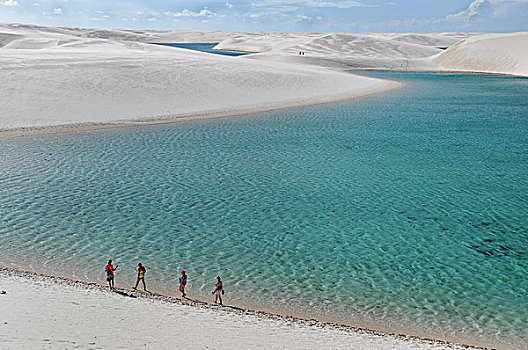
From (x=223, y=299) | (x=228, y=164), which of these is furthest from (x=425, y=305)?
(x=228, y=164)

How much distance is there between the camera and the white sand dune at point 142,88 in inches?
1519

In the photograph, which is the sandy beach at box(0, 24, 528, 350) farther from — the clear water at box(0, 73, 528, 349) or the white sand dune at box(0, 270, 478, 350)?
the clear water at box(0, 73, 528, 349)

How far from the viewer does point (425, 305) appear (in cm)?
1255

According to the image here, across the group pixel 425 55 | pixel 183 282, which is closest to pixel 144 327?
pixel 183 282

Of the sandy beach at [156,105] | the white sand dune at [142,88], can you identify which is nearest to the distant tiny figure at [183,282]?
the sandy beach at [156,105]

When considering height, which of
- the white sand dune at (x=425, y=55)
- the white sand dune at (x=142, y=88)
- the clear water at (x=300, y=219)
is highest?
the white sand dune at (x=425, y=55)

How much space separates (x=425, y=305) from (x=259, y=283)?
14.2 feet

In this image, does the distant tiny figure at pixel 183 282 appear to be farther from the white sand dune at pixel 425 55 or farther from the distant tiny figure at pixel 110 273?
the white sand dune at pixel 425 55

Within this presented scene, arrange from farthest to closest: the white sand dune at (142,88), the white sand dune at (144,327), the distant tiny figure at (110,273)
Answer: the white sand dune at (142,88) < the distant tiny figure at (110,273) < the white sand dune at (144,327)

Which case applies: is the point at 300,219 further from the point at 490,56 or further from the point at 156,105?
the point at 490,56

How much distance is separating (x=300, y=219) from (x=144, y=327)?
9007 millimetres

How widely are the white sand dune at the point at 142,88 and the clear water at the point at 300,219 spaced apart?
20.1 feet

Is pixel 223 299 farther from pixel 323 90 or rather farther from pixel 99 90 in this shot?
pixel 323 90

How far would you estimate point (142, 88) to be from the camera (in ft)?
151
